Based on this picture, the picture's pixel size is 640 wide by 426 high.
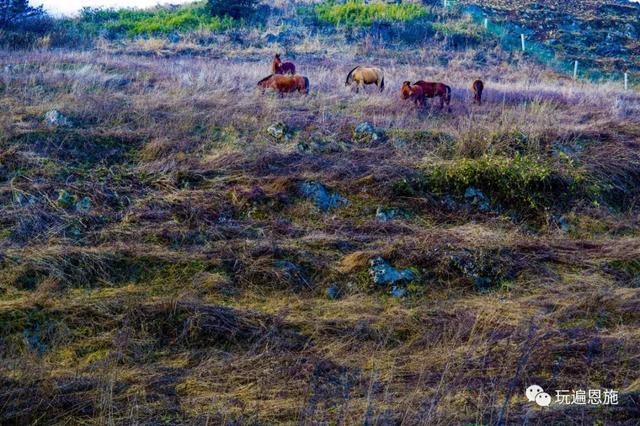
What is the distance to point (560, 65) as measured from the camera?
77.1 feet

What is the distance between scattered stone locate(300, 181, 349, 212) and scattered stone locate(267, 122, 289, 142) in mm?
1606

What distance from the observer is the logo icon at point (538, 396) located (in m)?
4.13

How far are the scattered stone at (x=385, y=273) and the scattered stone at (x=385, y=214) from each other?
1.10m

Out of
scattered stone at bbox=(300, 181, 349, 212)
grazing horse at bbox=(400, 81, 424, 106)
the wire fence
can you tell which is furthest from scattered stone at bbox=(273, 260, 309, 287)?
the wire fence

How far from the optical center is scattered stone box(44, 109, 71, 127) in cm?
868

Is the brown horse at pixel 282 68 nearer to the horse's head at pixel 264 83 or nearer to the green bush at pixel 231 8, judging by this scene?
the horse's head at pixel 264 83

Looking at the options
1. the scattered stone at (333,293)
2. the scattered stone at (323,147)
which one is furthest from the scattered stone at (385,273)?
the scattered stone at (323,147)

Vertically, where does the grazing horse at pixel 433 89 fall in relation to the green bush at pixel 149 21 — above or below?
below

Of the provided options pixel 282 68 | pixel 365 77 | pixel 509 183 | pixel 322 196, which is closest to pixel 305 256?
pixel 322 196

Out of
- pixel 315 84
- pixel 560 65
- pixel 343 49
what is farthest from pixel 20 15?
pixel 560 65

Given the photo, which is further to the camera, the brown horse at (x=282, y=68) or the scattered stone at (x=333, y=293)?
the brown horse at (x=282, y=68)

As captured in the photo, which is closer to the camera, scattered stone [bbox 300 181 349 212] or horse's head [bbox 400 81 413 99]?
scattered stone [bbox 300 181 349 212]

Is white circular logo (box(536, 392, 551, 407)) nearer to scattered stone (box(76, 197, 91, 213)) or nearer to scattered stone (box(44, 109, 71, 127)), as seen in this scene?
scattered stone (box(76, 197, 91, 213))

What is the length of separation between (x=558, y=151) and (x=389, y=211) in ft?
11.3
